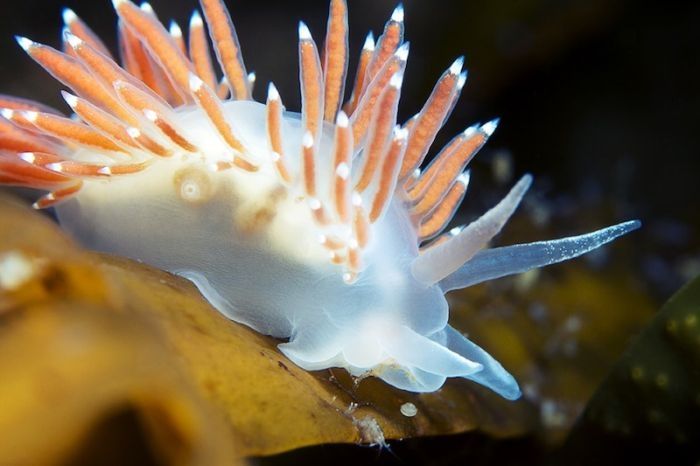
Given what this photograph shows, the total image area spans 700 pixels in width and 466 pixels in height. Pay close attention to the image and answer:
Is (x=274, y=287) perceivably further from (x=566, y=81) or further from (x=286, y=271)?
(x=566, y=81)

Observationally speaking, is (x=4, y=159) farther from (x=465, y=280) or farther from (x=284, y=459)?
(x=465, y=280)

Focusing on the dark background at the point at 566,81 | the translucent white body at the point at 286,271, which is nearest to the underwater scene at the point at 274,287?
the translucent white body at the point at 286,271

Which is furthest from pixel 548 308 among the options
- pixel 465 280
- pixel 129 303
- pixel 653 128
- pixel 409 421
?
pixel 129 303

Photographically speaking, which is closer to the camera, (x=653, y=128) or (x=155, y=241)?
(x=155, y=241)

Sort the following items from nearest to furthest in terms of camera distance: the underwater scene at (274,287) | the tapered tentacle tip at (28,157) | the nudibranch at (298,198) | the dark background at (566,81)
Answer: the underwater scene at (274,287) < the nudibranch at (298,198) < the tapered tentacle tip at (28,157) < the dark background at (566,81)

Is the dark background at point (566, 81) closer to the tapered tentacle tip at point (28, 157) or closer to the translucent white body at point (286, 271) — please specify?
the translucent white body at point (286, 271)

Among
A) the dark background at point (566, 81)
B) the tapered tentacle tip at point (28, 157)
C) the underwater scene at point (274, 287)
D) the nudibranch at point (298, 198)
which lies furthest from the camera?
the dark background at point (566, 81)
